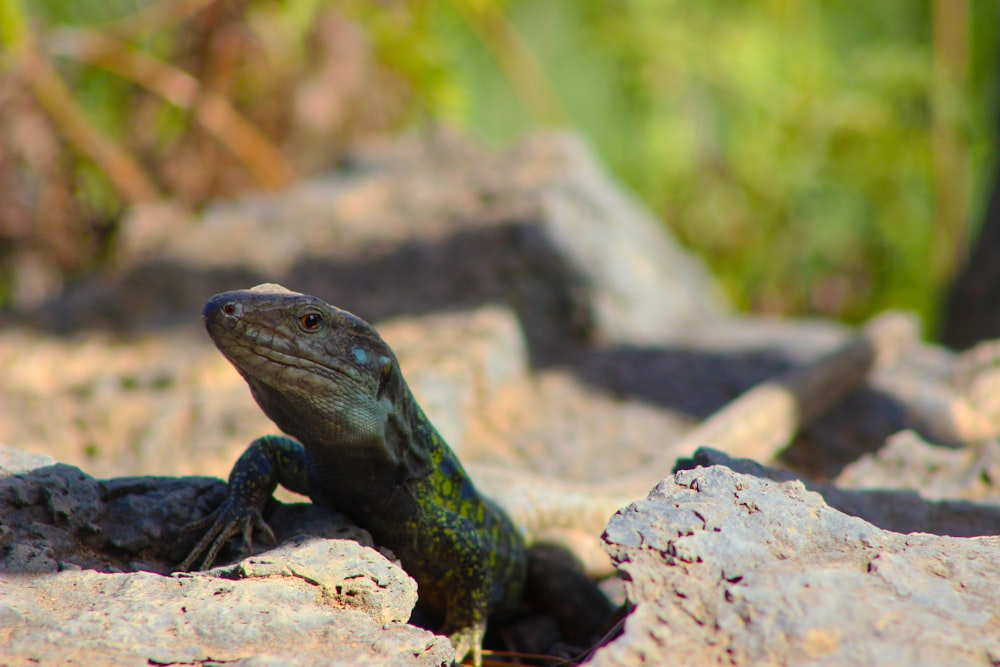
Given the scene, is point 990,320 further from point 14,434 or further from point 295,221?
point 14,434

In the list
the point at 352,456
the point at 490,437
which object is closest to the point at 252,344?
the point at 352,456

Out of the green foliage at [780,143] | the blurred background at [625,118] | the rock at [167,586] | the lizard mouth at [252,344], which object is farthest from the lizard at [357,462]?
the green foliage at [780,143]

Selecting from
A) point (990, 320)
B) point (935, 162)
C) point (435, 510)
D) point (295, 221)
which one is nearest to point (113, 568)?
point (435, 510)

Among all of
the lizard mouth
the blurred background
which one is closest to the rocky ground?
the lizard mouth

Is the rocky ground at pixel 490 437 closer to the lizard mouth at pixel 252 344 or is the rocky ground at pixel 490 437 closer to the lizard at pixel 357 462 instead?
the lizard at pixel 357 462

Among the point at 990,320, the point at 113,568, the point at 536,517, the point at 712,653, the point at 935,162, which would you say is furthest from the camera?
the point at 935,162

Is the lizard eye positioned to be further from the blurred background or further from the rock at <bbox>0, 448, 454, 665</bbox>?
the blurred background

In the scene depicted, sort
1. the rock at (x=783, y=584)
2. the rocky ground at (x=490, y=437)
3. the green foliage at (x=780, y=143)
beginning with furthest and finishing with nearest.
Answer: the green foliage at (x=780, y=143)
the rocky ground at (x=490, y=437)
the rock at (x=783, y=584)
